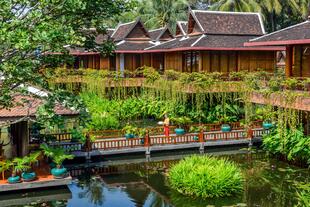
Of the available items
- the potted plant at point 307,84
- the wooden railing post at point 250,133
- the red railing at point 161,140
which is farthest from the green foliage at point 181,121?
the potted plant at point 307,84

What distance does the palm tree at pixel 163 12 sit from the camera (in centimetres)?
6081

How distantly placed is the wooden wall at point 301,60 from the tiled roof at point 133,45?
752 inches

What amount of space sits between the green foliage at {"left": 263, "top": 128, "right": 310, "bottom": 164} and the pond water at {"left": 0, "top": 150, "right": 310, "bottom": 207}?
1.94 feet

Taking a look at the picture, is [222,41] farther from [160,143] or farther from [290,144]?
[290,144]

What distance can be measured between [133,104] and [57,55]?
76.3ft

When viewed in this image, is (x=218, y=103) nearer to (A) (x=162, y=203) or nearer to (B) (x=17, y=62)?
(A) (x=162, y=203)

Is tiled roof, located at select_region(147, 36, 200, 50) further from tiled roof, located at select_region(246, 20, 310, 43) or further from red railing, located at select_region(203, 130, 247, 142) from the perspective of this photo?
tiled roof, located at select_region(246, 20, 310, 43)

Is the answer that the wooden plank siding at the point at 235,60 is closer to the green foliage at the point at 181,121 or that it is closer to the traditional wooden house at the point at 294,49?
the green foliage at the point at 181,121

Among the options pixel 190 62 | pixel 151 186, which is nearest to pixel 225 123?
pixel 190 62

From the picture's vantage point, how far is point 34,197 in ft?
57.1

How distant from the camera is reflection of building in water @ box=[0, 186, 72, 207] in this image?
16984 millimetres

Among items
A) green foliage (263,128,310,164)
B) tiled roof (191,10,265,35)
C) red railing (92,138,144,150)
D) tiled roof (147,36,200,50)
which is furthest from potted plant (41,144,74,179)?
tiled roof (191,10,265,35)

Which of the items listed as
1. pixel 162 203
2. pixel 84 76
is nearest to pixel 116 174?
pixel 162 203

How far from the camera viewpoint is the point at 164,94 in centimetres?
2970
